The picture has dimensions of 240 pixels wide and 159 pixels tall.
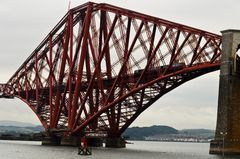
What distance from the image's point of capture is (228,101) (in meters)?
64.0

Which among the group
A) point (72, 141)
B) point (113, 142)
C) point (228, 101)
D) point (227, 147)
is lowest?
point (227, 147)

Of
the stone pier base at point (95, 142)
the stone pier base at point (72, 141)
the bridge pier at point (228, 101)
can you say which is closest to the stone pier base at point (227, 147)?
the bridge pier at point (228, 101)

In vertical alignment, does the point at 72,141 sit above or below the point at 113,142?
below

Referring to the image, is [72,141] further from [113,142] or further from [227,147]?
[227,147]

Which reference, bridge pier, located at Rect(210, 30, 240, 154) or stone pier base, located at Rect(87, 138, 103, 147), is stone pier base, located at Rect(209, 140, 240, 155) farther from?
stone pier base, located at Rect(87, 138, 103, 147)

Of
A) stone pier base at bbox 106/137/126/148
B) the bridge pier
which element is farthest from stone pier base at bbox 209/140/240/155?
stone pier base at bbox 106/137/126/148

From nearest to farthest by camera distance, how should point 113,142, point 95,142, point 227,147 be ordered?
point 227,147, point 113,142, point 95,142

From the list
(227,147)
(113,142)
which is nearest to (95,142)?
(113,142)

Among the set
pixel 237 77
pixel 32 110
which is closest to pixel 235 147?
pixel 237 77

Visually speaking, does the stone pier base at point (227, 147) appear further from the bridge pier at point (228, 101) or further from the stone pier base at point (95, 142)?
the stone pier base at point (95, 142)

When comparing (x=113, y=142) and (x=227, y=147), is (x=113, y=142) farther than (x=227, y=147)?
Yes

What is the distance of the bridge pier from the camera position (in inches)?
2489

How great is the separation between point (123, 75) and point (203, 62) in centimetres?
1587

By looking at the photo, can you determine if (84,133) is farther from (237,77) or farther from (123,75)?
(237,77)
